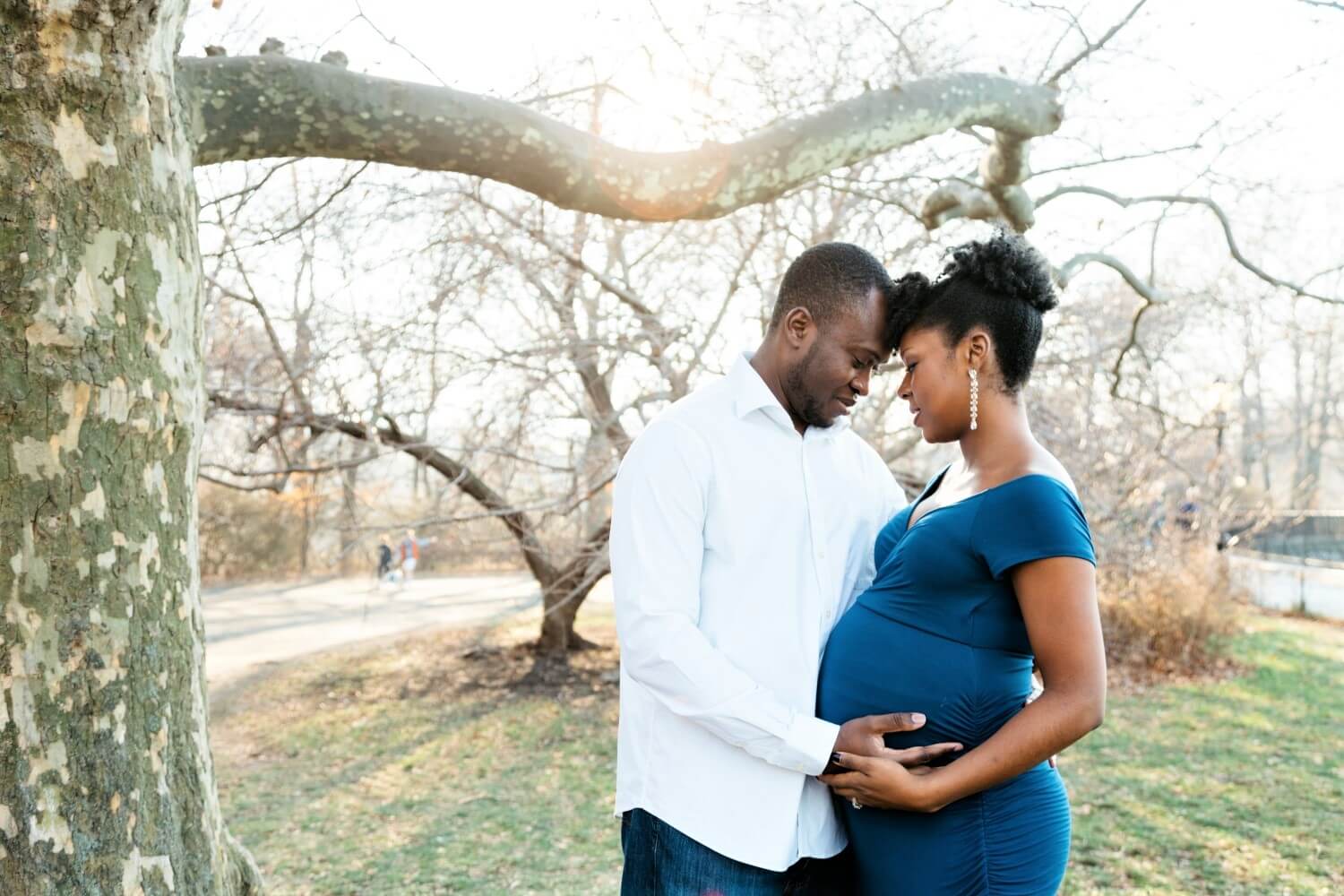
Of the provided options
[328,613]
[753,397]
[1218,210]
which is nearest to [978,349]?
[753,397]

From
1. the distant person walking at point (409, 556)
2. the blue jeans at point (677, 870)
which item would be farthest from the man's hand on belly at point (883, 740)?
the distant person walking at point (409, 556)

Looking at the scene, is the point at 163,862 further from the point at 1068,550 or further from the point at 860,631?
the point at 1068,550

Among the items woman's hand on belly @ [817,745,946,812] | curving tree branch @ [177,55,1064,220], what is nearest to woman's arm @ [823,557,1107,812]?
woman's hand on belly @ [817,745,946,812]

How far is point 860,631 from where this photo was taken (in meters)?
2.30

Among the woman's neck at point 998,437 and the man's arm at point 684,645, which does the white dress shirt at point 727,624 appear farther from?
the woman's neck at point 998,437

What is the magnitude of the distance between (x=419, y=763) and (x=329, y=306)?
3325mm

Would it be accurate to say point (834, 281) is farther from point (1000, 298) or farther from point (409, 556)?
point (409, 556)

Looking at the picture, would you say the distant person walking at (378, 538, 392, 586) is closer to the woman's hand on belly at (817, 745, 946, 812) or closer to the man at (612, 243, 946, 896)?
the man at (612, 243, 946, 896)

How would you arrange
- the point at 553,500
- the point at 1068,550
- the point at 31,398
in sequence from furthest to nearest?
the point at 553,500 < the point at 31,398 < the point at 1068,550

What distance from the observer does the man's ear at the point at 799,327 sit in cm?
249

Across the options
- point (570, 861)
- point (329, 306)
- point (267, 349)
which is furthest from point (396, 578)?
point (570, 861)

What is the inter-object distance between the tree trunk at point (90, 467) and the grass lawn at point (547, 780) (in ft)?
10.1

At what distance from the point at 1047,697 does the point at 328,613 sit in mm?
15671

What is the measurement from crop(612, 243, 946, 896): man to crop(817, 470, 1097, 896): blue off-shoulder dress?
4.1 inches
